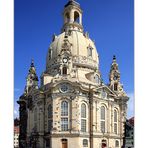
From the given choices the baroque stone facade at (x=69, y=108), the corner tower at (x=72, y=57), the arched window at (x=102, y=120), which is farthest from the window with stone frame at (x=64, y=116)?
the arched window at (x=102, y=120)

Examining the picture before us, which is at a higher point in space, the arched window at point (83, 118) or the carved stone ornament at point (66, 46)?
the carved stone ornament at point (66, 46)

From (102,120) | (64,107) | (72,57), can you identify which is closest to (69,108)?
(64,107)

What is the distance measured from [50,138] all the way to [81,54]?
10.8ft

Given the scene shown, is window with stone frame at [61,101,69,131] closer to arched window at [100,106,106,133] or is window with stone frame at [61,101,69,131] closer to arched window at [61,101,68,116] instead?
arched window at [61,101,68,116]

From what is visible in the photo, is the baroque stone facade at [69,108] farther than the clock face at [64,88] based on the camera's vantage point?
No

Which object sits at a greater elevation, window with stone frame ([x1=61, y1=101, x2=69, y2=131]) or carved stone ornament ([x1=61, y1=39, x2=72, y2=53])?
carved stone ornament ([x1=61, y1=39, x2=72, y2=53])

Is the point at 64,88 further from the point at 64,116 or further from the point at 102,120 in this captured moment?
the point at 102,120

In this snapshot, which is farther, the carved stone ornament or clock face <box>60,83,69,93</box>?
the carved stone ornament

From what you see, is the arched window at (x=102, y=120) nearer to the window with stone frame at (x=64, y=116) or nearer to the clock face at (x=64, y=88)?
the window with stone frame at (x=64, y=116)

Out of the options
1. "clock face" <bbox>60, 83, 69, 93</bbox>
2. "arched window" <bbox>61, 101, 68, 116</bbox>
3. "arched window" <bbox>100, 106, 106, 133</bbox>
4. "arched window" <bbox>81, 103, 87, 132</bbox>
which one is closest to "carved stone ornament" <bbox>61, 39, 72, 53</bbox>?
"clock face" <bbox>60, 83, 69, 93</bbox>
